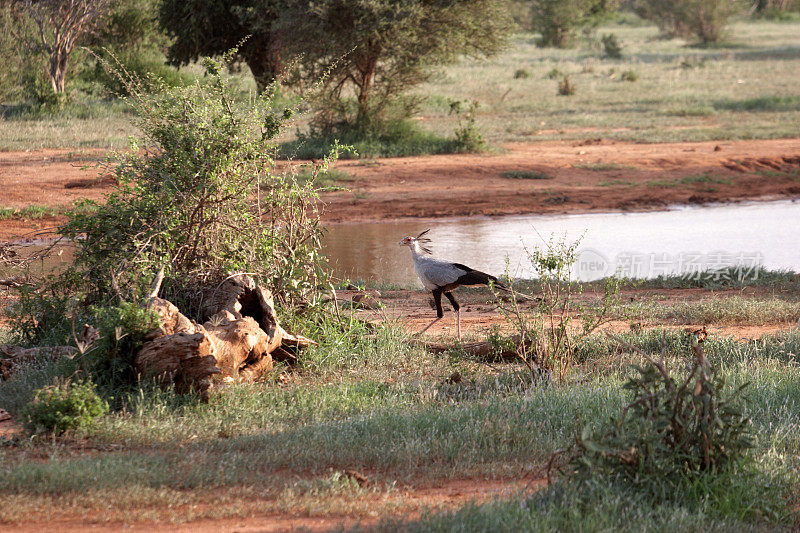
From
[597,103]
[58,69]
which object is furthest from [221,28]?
[597,103]

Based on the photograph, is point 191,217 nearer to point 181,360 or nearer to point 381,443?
point 181,360

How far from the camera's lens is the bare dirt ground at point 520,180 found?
561 inches

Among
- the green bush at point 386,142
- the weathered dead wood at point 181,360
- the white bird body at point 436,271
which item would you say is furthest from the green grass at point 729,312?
the green bush at point 386,142

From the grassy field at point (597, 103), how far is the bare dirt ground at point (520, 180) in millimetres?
1421

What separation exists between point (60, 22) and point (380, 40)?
31.2 feet

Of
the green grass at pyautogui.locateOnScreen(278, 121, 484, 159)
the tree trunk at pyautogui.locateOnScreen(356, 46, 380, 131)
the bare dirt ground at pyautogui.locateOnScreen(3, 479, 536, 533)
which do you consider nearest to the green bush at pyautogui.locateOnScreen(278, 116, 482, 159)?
the green grass at pyautogui.locateOnScreen(278, 121, 484, 159)

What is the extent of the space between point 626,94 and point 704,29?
22231mm

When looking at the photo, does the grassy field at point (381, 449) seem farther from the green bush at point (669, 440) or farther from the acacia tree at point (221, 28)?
the acacia tree at point (221, 28)

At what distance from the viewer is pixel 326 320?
6.41 metres

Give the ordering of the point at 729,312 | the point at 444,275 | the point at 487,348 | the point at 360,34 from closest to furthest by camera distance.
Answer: the point at 487,348 < the point at 444,275 < the point at 729,312 < the point at 360,34

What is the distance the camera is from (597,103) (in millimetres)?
25219

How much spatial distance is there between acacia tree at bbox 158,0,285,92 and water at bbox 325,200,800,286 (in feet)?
23.8

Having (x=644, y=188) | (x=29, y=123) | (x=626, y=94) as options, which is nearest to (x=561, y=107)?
(x=626, y=94)

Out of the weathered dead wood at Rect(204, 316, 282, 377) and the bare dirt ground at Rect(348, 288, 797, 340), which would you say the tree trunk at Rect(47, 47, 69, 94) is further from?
the weathered dead wood at Rect(204, 316, 282, 377)
